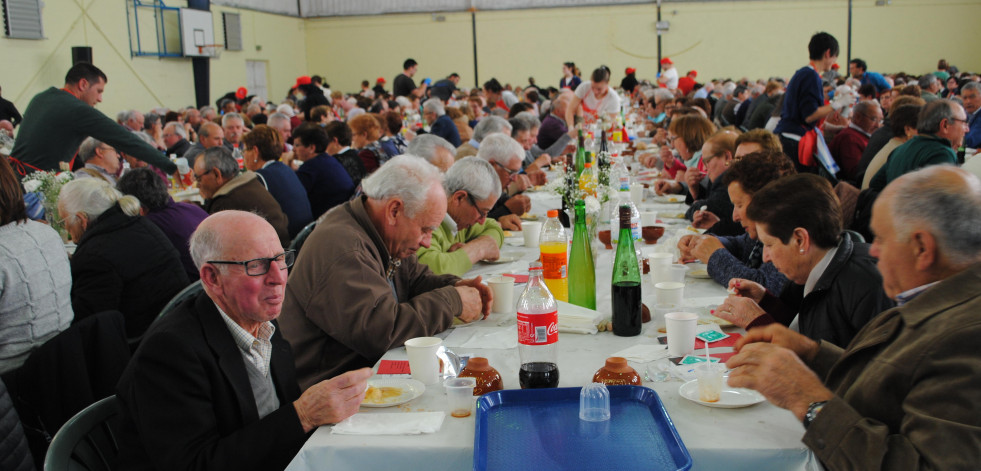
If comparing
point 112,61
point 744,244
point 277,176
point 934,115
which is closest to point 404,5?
point 112,61

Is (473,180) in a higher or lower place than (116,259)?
higher

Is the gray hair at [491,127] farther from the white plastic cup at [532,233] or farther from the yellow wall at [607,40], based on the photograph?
the yellow wall at [607,40]

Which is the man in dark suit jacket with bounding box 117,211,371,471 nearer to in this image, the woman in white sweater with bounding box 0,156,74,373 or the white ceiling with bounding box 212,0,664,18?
the woman in white sweater with bounding box 0,156,74,373

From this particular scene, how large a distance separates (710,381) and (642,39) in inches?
736

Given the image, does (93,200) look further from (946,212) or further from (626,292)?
(946,212)

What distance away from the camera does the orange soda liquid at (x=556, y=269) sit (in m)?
2.48

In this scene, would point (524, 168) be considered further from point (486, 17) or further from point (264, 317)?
point (486, 17)

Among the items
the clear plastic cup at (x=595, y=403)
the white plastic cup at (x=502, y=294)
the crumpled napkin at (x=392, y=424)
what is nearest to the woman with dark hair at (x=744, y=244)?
the white plastic cup at (x=502, y=294)

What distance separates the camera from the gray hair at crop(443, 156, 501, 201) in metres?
3.07

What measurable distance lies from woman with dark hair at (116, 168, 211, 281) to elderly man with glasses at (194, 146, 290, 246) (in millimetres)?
484

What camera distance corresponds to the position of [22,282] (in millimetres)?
2475

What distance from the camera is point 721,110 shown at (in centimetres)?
1152

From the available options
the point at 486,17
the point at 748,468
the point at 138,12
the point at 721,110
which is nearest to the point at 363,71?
the point at 486,17

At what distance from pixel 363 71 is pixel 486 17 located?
3.56 m
